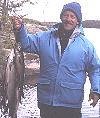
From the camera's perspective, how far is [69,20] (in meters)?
5.80

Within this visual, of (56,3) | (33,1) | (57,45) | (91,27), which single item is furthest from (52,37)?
(91,27)

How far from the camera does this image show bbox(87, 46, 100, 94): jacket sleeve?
5.90 meters

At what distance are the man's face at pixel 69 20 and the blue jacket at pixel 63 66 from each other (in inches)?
3.2

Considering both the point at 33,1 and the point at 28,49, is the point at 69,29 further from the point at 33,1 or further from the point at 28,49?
the point at 33,1

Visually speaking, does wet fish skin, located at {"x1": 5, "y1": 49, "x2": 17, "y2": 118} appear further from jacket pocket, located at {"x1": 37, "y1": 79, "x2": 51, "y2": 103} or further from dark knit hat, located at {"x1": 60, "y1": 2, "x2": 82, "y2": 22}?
dark knit hat, located at {"x1": 60, "y1": 2, "x2": 82, "y2": 22}

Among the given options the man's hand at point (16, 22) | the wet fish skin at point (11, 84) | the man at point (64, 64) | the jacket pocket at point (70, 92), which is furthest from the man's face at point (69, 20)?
the wet fish skin at point (11, 84)

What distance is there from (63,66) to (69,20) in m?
0.56

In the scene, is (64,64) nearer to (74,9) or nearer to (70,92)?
(70,92)

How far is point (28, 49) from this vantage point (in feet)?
19.5

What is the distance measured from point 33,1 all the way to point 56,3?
55.1 ft

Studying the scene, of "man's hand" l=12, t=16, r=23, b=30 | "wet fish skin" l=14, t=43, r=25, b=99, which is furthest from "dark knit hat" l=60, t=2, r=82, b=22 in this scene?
"wet fish skin" l=14, t=43, r=25, b=99

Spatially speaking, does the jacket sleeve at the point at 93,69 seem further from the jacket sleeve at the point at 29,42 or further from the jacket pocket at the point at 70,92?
the jacket sleeve at the point at 29,42

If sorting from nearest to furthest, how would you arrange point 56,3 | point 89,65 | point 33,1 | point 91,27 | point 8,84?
point 8,84, point 89,65, point 33,1, point 56,3, point 91,27

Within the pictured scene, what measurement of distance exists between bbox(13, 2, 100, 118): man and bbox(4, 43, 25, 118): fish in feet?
1.15
